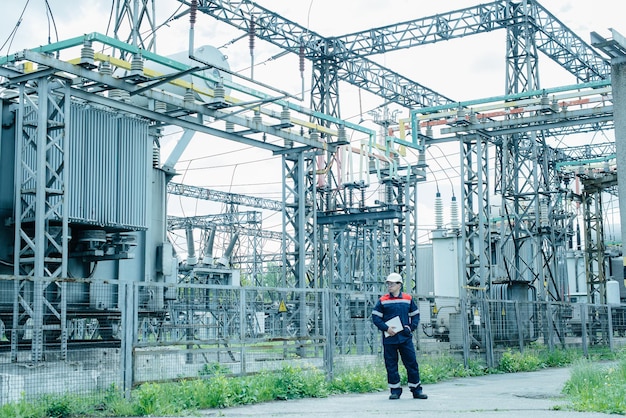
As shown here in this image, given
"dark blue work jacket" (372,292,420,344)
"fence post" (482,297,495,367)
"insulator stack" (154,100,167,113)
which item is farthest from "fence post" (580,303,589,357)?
"insulator stack" (154,100,167,113)

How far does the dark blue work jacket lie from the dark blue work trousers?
11 cm

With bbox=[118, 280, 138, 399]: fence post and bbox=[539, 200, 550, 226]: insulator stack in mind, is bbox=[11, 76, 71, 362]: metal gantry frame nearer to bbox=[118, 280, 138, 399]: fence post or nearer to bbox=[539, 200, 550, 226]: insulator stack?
bbox=[118, 280, 138, 399]: fence post

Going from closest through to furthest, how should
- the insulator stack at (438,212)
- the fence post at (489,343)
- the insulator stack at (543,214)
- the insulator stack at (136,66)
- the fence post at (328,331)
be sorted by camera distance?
the fence post at (328,331) → the insulator stack at (136,66) → the fence post at (489,343) → the insulator stack at (543,214) → the insulator stack at (438,212)

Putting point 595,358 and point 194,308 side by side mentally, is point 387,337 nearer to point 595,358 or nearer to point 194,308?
point 194,308

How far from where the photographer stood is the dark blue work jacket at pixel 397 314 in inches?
505

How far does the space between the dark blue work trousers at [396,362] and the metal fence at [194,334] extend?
1794mm

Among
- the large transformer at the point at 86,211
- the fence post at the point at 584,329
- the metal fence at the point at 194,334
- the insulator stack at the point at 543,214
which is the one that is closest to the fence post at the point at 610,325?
the metal fence at the point at 194,334

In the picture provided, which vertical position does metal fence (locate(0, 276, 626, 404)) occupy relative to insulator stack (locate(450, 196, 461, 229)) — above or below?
below

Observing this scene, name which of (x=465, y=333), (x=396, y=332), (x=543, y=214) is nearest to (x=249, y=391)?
(x=396, y=332)

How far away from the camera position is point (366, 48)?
35438 millimetres

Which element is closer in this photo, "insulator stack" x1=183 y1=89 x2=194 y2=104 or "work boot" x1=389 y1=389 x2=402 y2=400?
"work boot" x1=389 y1=389 x2=402 y2=400

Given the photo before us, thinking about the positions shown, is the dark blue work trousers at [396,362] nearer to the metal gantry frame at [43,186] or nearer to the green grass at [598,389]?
the green grass at [598,389]

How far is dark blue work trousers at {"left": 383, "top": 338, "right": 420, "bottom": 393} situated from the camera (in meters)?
12.7

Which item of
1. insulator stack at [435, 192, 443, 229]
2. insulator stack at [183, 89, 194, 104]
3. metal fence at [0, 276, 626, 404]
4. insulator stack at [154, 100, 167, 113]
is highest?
insulator stack at [183, 89, 194, 104]
